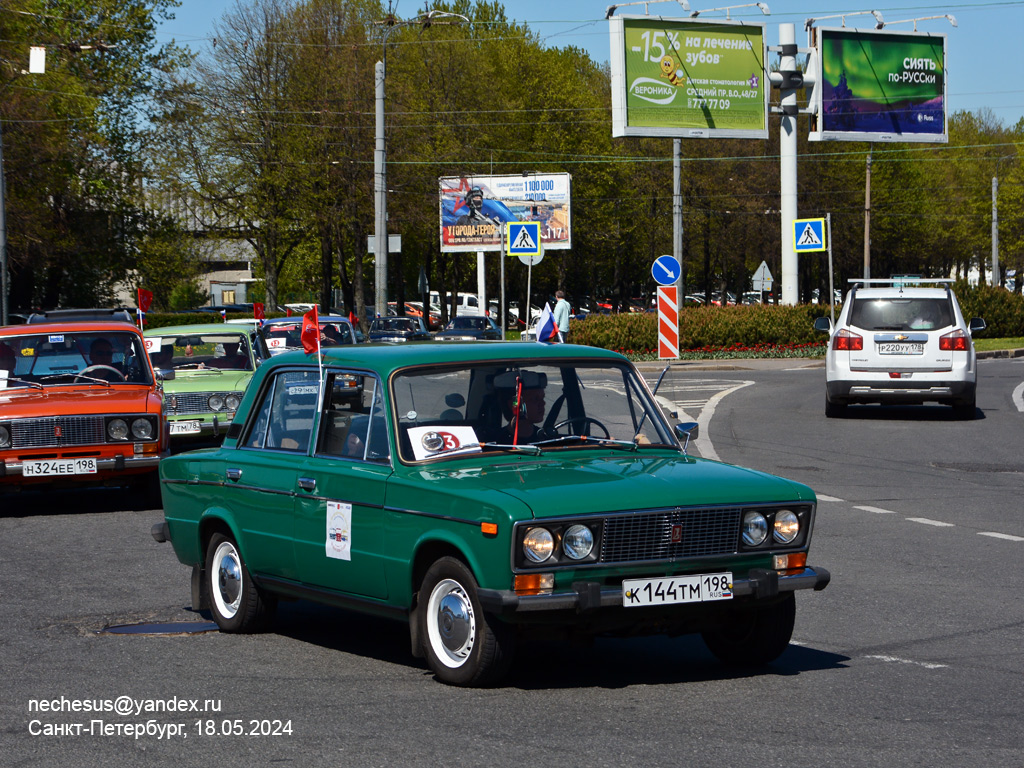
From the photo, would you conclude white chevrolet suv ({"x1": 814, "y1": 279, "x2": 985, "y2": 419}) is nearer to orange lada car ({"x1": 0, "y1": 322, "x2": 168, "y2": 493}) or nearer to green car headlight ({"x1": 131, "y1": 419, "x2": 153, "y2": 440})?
orange lada car ({"x1": 0, "y1": 322, "x2": 168, "y2": 493})

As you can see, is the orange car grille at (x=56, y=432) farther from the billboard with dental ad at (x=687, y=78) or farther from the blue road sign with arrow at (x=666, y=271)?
the billboard with dental ad at (x=687, y=78)

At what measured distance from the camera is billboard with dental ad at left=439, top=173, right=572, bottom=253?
5994cm

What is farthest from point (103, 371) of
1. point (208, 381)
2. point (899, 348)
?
point (899, 348)

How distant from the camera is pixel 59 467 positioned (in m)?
13.0

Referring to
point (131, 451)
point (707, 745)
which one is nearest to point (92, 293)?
point (131, 451)

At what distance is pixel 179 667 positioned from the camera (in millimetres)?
6824

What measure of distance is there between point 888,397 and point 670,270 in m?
5.93

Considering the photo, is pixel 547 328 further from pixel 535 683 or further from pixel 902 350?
pixel 535 683

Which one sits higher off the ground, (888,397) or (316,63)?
(316,63)

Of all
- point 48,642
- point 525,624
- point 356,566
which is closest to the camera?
point 525,624

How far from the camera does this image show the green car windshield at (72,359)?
14.0 m

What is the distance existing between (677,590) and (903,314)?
16.3 m

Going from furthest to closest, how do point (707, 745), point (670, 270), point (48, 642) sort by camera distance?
point (670, 270) → point (48, 642) → point (707, 745)

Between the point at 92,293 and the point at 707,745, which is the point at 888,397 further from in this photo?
the point at 92,293
